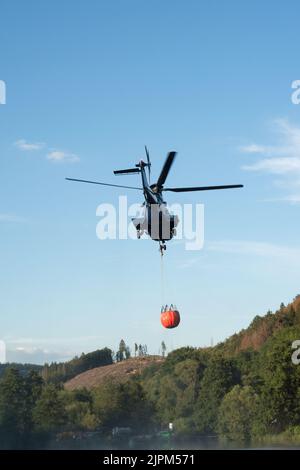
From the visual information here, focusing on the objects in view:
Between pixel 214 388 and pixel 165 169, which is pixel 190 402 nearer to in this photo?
pixel 214 388

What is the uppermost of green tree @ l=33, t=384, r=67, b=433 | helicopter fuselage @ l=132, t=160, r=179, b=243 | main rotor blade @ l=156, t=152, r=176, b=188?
main rotor blade @ l=156, t=152, r=176, b=188

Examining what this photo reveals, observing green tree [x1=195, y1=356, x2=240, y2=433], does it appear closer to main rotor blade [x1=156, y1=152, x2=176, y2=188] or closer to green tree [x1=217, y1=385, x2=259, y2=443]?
green tree [x1=217, y1=385, x2=259, y2=443]

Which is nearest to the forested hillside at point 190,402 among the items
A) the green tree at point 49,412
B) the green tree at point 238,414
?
the green tree at point 238,414

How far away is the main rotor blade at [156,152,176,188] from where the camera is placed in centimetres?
5472

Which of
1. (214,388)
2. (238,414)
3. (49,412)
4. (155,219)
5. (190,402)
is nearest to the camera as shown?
(155,219)

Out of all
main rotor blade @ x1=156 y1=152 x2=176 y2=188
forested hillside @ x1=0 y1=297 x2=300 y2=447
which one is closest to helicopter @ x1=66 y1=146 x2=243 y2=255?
main rotor blade @ x1=156 y1=152 x2=176 y2=188

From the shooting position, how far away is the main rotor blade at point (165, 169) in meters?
54.7

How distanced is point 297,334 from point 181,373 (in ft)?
184

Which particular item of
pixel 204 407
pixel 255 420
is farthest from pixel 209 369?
pixel 255 420

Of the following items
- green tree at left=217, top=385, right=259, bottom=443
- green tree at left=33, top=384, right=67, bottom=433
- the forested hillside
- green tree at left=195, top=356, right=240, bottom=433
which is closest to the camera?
the forested hillside

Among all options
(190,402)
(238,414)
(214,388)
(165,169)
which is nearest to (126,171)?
(165,169)

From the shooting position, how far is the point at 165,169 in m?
56.2

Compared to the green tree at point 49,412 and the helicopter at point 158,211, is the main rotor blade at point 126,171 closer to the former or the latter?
the helicopter at point 158,211
